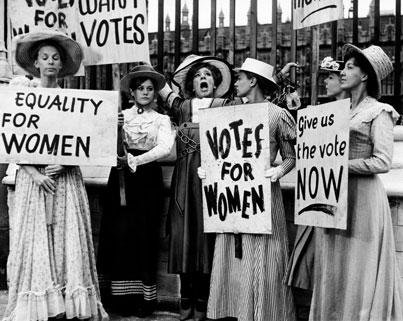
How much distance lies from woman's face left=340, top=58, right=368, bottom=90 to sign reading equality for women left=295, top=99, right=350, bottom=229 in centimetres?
25

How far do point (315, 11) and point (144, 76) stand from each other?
4.62 ft

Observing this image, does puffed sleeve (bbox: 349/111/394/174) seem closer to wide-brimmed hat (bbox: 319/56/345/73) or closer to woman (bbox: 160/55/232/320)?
wide-brimmed hat (bbox: 319/56/345/73)

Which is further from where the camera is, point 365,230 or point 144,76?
point 144,76

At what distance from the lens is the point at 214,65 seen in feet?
15.9

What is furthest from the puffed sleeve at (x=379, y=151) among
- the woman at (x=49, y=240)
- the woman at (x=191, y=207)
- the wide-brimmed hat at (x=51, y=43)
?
the wide-brimmed hat at (x=51, y=43)

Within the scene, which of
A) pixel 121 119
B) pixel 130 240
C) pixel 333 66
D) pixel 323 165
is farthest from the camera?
pixel 130 240

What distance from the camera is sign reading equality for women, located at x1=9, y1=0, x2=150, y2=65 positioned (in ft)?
15.1

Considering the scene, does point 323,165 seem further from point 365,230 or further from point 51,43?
point 51,43

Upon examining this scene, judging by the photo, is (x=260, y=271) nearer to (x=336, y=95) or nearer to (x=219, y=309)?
(x=219, y=309)

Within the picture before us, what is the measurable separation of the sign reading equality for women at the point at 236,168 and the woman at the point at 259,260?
9 cm

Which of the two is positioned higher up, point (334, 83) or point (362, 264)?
point (334, 83)

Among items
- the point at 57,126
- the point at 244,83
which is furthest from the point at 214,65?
the point at 57,126

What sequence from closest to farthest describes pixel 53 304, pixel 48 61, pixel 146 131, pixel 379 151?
pixel 379 151 < pixel 53 304 < pixel 48 61 < pixel 146 131

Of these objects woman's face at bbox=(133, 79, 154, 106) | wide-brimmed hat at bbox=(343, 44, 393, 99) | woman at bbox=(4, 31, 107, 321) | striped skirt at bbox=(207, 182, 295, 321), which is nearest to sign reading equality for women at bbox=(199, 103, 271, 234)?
striped skirt at bbox=(207, 182, 295, 321)
